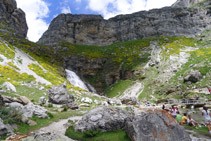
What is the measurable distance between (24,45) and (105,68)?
130 ft

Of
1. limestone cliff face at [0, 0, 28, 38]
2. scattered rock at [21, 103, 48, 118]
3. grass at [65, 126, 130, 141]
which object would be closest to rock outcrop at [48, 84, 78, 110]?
scattered rock at [21, 103, 48, 118]

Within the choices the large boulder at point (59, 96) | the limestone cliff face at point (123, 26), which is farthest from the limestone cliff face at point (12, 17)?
the large boulder at point (59, 96)

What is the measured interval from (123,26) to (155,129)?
387 ft

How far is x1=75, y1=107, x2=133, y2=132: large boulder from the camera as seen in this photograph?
10703mm

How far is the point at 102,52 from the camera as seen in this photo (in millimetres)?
93500

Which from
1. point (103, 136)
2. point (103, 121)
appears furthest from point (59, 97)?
point (103, 136)

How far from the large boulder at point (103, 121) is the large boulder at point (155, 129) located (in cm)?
202

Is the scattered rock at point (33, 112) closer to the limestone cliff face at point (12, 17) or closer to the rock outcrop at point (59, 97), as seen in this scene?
the rock outcrop at point (59, 97)

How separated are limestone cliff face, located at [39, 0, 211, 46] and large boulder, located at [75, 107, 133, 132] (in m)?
100

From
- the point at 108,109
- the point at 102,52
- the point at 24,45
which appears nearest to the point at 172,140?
the point at 108,109

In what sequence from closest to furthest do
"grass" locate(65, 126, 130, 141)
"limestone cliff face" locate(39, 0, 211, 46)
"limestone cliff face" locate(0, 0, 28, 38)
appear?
"grass" locate(65, 126, 130, 141) < "limestone cliff face" locate(0, 0, 28, 38) < "limestone cliff face" locate(39, 0, 211, 46)

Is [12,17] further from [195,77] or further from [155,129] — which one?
[155,129]

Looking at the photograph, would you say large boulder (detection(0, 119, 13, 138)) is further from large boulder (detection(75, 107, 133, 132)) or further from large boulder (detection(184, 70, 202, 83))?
large boulder (detection(184, 70, 202, 83))

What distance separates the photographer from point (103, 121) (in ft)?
35.9
